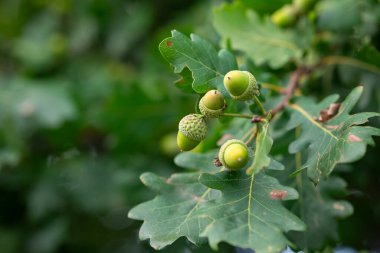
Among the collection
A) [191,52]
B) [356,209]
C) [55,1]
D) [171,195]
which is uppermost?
[55,1]

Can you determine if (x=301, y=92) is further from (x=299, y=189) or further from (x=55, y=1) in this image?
(x=55, y=1)

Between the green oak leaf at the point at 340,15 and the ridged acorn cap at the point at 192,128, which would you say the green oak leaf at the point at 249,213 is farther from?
the green oak leaf at the point at 340,15

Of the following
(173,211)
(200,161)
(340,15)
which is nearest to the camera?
(173,211)

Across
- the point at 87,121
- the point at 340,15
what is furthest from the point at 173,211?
the point at 87,121

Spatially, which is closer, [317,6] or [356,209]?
[317,6]

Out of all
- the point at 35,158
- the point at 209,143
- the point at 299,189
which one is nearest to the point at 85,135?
the point at 35,158

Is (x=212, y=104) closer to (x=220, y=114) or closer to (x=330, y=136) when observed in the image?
(x=220, y=114)

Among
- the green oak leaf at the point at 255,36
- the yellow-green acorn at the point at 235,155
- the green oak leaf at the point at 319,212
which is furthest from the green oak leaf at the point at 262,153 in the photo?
the green oak leaf at the point at 255,36
